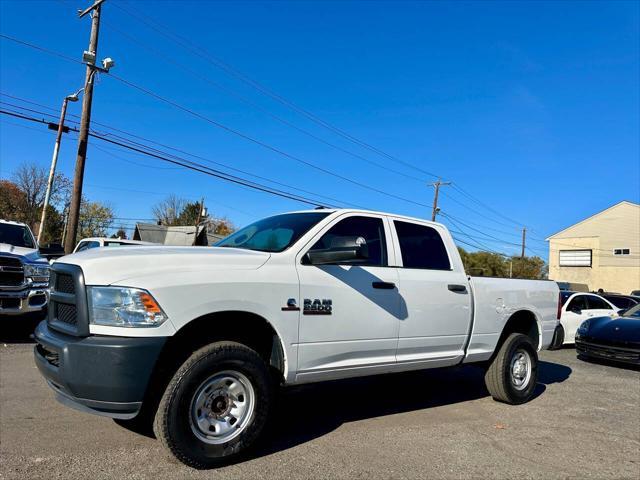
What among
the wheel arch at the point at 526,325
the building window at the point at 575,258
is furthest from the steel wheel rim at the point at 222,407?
the building window at the point at 575,258

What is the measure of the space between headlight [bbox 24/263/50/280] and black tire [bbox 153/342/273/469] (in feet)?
19.5

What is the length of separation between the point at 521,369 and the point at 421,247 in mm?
2353

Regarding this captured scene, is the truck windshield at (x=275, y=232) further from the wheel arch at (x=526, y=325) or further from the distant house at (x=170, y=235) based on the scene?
the distant house at (x=170, y=235)

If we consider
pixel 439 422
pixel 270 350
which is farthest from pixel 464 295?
pixel 270 350

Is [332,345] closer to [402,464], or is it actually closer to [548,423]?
[402,464]

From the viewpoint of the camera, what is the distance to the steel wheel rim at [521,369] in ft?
19.5

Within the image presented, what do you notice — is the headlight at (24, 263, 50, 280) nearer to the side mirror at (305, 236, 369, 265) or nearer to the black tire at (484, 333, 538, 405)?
the side mirror at (305, 236, 369, 265)

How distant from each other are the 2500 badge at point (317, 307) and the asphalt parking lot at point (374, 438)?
1135 mm

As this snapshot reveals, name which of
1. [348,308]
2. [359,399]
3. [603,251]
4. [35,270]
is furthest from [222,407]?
[603,251]

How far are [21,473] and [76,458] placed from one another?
37cm

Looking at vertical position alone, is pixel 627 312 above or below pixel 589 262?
below

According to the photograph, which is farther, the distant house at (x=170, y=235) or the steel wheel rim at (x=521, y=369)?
the distant house at (x=170, y=235)

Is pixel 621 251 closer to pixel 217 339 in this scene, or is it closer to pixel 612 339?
pixel 612 339

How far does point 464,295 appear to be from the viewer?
17.2 feet
